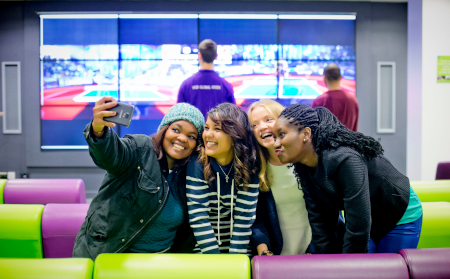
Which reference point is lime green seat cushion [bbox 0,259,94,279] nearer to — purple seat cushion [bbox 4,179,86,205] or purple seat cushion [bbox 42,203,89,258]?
purple seat cushion [bbox 42,203,89,258]

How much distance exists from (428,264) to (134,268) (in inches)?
43.6

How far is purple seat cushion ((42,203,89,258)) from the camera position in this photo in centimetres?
180

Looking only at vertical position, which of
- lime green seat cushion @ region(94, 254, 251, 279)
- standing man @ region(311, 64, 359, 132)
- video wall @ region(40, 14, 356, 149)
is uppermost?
video wall @ region(40, 14, 356, 149)

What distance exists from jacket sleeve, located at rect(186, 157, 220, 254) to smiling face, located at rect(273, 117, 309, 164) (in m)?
0.46

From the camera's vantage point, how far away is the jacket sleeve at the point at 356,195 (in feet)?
3.84

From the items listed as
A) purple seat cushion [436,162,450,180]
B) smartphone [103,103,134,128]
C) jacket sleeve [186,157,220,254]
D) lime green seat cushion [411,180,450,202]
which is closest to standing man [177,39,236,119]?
jacket sleeve [186,157,220,254]

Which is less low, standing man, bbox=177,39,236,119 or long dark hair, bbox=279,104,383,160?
standing man, bbox=177,39,236,119

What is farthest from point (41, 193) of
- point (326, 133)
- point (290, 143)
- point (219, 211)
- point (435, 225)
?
point (435, 225)

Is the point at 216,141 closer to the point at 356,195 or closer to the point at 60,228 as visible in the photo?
the point at 356,195

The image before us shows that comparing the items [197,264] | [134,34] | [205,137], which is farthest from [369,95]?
[197,264]

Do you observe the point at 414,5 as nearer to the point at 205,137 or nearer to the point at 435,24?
the point at 435,24

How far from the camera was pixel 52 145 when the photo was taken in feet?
18.0

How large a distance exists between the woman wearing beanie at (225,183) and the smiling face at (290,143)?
297mm

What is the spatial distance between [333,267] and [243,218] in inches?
23.4
